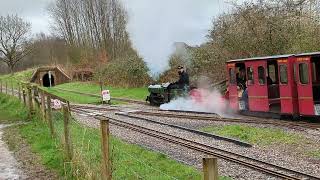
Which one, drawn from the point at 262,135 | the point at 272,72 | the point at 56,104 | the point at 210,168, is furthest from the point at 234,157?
the point at 272,72

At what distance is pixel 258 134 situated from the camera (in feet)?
51.1

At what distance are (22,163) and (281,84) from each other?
1085cm

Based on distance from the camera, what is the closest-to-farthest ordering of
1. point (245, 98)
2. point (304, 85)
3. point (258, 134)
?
point (258, 134) → point (304, 85) → point (245, 98)

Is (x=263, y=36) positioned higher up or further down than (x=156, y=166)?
higher up

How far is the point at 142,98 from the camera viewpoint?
3366cm

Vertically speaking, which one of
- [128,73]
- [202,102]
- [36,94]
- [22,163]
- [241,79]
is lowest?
[22,163]

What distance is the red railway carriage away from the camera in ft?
58.7

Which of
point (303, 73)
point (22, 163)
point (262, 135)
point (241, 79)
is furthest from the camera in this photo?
point (241, 79)

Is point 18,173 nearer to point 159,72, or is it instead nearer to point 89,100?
point 89,100

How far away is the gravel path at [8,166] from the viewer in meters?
11.0

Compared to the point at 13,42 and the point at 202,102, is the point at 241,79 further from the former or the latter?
the point at 13,42

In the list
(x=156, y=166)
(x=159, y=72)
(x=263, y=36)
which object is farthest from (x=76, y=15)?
(x=156, y=166)

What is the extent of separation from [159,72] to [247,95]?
16.9 m

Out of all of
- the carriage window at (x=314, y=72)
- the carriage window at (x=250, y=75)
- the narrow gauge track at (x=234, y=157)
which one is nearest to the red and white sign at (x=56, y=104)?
the narrow gauge track at (x=234, y=157)
